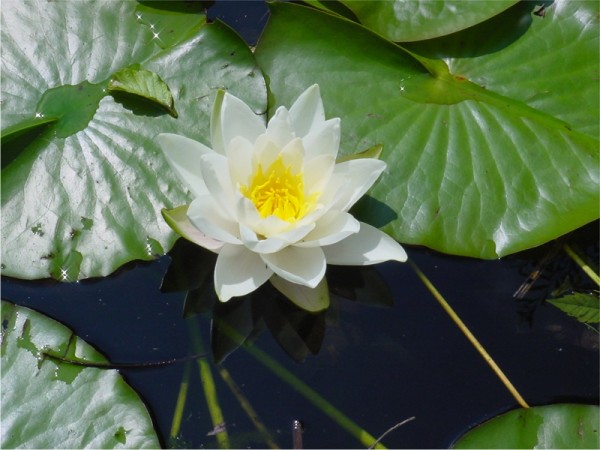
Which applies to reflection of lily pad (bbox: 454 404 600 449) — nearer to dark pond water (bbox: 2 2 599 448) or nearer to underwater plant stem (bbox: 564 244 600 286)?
dark pond water (bbox: 2 2 599 448)

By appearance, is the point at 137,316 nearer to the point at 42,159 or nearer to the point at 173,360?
the point at 173,360

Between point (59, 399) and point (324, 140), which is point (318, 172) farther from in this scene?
point (59, 399)

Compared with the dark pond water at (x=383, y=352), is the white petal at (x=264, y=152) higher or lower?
higher

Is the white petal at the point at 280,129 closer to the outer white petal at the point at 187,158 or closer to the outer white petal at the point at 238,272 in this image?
the outer white petal at the point at 187,158

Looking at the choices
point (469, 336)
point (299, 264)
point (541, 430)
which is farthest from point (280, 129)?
point (541, 430)

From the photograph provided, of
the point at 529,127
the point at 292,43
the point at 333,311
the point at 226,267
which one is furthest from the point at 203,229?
the point at 529,127

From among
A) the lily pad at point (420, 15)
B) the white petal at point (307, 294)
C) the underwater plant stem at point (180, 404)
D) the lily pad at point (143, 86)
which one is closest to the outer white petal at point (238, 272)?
the white petal at point (307, 294)
